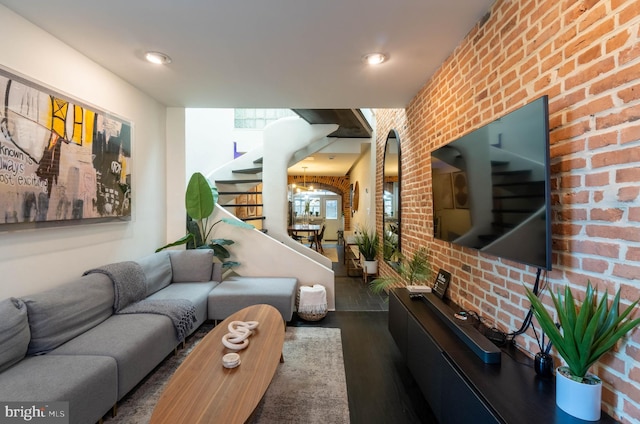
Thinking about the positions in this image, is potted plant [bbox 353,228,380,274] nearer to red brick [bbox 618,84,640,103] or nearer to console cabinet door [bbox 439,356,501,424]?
console cabinet door [bbox 439,356,501,424]

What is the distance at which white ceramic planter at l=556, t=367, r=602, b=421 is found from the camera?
102cm

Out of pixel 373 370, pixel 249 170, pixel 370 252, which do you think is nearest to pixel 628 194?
pixel 373 370

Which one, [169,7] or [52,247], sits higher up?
[169,7]

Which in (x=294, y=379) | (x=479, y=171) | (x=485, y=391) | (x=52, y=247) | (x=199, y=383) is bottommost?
(x=294, y=379)

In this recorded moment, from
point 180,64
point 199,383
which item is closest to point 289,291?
point 199,383

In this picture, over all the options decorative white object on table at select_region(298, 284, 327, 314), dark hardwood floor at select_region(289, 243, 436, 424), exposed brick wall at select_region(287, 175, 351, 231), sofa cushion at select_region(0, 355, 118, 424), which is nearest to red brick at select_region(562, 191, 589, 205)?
dark hardwood floor at select_region(289, 243, 436, 424)

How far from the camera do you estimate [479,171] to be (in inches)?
68.2

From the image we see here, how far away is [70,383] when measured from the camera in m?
1.51

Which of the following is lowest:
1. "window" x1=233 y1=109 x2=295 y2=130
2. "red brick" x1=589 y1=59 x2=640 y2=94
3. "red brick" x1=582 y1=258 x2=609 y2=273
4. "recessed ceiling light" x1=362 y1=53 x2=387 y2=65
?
"red brick" x1=582 y1=258 x2=609 y2=273

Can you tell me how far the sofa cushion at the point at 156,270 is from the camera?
117 inches

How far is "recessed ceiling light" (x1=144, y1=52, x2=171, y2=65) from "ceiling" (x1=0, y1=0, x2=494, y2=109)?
0.16ft

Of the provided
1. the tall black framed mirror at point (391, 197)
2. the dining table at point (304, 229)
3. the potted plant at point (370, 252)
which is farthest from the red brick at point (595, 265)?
the dining table at point (304, 229)

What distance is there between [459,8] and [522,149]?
1117 millimetres

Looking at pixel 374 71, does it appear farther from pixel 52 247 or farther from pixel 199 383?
pixel 52 247
